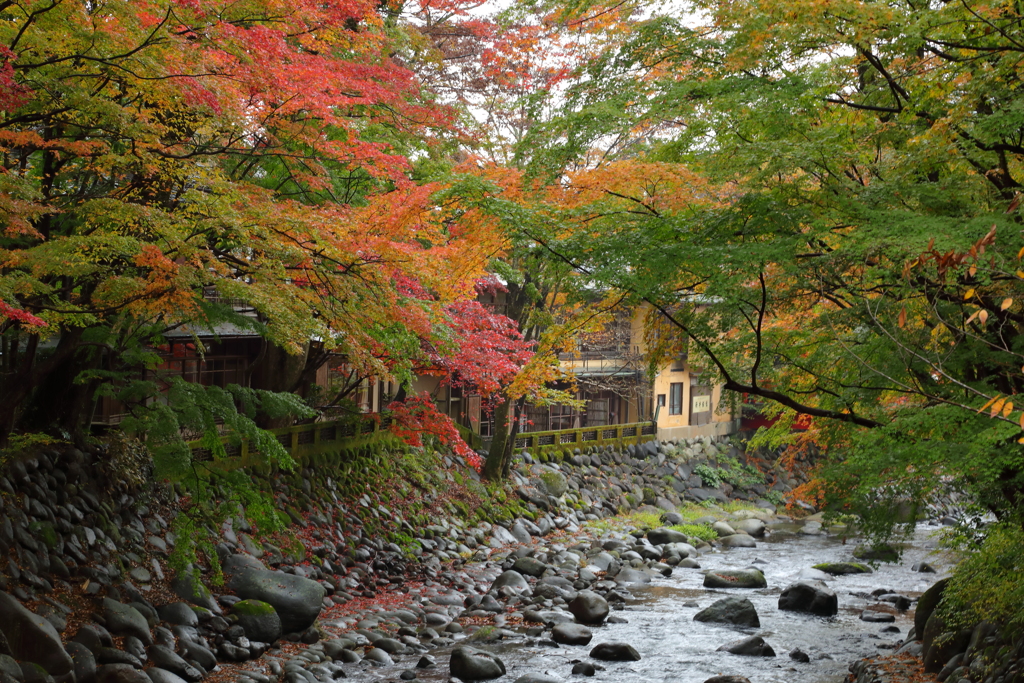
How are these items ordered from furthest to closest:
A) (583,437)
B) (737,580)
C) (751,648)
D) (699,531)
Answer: (583,437), (699,531), (737,580), (751,648)

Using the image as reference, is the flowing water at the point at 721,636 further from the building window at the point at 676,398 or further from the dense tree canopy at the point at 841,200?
the building window at the point at 676,398

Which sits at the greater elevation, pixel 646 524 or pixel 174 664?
pixel 174 664

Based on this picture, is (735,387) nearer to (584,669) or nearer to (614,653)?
(584,669)

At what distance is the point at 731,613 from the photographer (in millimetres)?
14727

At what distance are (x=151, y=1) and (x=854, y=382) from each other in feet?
30.5

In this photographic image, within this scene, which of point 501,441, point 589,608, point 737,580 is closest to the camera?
point 589,608

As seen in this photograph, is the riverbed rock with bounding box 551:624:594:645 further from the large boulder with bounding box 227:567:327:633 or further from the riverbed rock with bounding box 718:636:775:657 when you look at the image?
the large boulder with bounding box 227:567:327:633

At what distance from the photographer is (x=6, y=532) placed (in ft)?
33.3

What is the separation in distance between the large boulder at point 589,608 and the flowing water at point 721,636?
274 millimetres

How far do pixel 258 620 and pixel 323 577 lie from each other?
2.77 metres

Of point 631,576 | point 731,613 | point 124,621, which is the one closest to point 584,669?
point 731,613

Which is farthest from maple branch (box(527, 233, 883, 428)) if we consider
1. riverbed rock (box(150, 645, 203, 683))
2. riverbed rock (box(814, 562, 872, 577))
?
riverbed rock (box(814, 562, 872, 577))

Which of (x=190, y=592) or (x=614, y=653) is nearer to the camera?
(x=190, y=592)

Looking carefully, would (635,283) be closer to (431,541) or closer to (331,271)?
(331,271)
